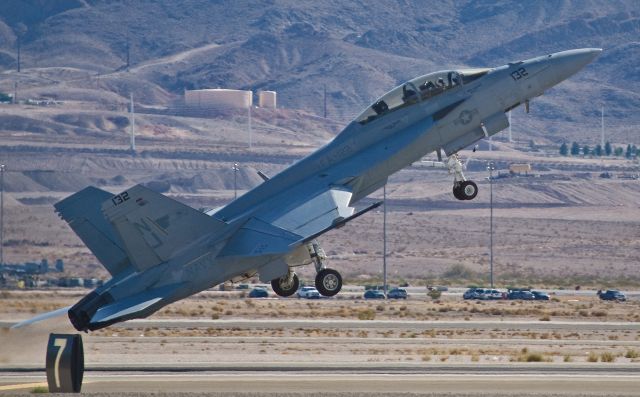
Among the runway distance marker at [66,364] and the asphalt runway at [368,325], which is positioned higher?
the asphalt runway at [368,325]

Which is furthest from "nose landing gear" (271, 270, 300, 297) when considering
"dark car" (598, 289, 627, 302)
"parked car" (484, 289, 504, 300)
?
"dark car" (598, 289, 627, 302)

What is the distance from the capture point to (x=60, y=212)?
40.5m

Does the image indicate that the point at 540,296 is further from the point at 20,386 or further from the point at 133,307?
the point at 133,307

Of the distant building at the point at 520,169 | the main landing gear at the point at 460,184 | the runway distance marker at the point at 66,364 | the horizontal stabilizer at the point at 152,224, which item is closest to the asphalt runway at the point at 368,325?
Answer: the main landing gear at the point at 460,184

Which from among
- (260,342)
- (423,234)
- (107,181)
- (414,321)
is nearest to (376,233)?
(423,234)

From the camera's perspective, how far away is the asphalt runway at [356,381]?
1495 inches

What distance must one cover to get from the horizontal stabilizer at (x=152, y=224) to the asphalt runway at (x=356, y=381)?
3.60 meters

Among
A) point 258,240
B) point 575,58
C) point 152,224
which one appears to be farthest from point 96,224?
point 575,58

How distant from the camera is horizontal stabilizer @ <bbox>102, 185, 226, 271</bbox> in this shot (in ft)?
124

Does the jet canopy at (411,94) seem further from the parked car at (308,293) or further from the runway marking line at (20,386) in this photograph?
the parked car at (308,293)

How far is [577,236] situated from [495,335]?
86973mm

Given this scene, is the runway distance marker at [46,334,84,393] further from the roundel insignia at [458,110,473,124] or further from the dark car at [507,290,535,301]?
the dark car at [507,290,535,301]

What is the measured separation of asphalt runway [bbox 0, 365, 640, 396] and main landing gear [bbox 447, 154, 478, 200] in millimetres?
5125

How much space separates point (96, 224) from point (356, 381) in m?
8.26
